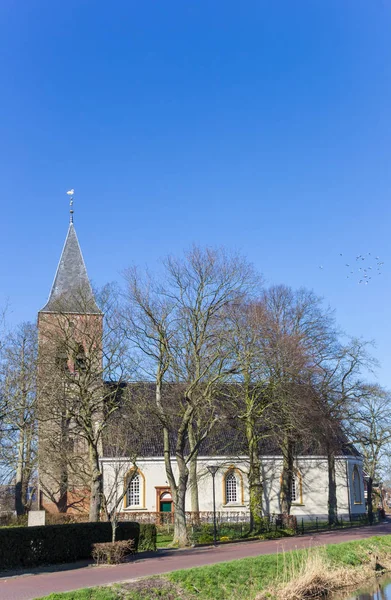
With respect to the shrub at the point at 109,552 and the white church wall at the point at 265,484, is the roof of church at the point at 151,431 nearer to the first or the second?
the white church wall at the point at 265,484

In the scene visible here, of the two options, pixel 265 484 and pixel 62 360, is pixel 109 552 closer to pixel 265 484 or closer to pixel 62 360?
A: pixel 62 360

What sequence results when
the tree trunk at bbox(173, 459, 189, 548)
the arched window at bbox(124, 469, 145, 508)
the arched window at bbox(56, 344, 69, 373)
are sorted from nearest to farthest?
the tree trunk at bbox(173, 459, 189, 548), the arched window at bbox(56, 344, 69, 373), the arched window at bbox(124, 469, 145, 508)

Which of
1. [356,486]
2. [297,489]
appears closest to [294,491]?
[297,489]

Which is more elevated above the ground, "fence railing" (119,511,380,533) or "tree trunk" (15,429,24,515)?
"tree trunk" (15,429,24,515)

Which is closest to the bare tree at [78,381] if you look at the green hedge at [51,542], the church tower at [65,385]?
the church tower at [65,385]

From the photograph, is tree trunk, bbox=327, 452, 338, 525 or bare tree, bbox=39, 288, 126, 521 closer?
bare tree, bbox=39, 288, 126, 521

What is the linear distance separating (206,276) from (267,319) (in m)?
6.75

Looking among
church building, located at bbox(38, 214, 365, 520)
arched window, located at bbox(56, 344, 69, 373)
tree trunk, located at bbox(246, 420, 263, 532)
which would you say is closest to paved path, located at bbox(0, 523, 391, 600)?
tree trunk, located at bbox(246, 420, 263, 532)

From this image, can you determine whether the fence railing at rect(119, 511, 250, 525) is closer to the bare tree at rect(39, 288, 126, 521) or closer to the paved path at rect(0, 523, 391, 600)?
the bare tree at rect(39, 288, 126, 521)

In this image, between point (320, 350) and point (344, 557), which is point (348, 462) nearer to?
point (320, 350)

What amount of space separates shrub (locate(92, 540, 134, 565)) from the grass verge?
5.29 m

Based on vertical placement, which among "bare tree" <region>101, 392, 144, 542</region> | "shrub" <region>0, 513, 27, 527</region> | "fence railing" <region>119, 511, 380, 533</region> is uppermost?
"bare tree" <region>101, 392, 144, 542</region>

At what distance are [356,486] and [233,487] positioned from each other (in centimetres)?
1148

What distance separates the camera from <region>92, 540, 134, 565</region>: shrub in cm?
2331
